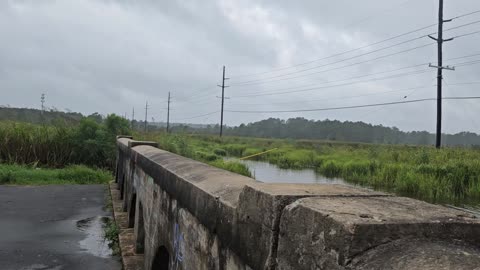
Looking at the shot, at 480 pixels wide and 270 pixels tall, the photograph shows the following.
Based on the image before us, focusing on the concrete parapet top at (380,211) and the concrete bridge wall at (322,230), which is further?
the concrete parapet top at (380,211)

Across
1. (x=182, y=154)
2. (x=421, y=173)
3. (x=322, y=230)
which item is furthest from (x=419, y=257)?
(x=182, y=154)

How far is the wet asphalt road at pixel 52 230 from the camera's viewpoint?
885 centimetres

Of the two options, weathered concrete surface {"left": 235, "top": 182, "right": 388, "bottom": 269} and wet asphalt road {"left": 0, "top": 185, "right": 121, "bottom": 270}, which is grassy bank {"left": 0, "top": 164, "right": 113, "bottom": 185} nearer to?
wet asphalt road {"left": 0, "top": 185, "right": 121, "bottom": 270}

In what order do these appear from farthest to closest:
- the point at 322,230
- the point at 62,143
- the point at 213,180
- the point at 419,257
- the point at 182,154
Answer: the point at 62,143, the point at 182,154, the point at 213,180, the point at 322,230, the point at 419,257

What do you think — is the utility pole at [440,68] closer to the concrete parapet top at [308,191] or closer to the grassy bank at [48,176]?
→ the grassy bank at [48,176]

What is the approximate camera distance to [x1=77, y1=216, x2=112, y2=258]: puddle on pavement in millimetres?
9623

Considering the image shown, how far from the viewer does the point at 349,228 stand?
1.59 m

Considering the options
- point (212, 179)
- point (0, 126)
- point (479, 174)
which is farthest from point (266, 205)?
point (0, 126)

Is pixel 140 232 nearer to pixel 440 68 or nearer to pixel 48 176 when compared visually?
pixel 48 176

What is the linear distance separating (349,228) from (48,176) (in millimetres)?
20692

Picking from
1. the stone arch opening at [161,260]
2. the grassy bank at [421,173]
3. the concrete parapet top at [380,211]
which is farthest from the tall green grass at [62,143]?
the concrete parapet top at [380,211]

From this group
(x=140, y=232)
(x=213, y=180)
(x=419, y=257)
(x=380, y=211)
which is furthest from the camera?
(x=140, y=232)

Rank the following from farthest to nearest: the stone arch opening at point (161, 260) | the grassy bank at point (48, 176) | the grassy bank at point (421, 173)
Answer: the grassy bank at point (48, 176) → the grassy bank at point (421, 173) → the stone arch opening at point (161, 260)

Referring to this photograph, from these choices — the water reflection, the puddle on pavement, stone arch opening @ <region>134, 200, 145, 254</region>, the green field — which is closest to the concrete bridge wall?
stone arch opening @ <region>134, 200, 145, 254</region>
